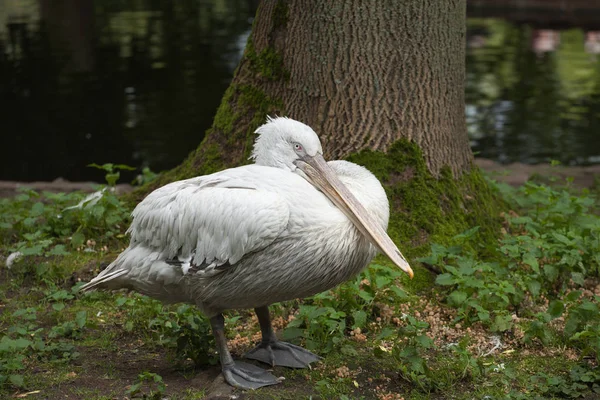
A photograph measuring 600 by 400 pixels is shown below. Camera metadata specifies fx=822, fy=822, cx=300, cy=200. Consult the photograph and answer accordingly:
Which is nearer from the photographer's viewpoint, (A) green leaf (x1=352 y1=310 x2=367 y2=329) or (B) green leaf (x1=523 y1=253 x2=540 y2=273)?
(A) green leaf (x1=352 y1=310 x2=367 y2=329)

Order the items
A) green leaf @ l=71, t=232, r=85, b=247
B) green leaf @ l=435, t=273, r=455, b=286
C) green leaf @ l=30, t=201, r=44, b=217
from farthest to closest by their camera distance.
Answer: green leaf @ l=30, t=201, r=44, b=217 → green leaf @ l=71, t=232, r=85, b=247 → green leaf @ l=435, t=273, r=455, b=286

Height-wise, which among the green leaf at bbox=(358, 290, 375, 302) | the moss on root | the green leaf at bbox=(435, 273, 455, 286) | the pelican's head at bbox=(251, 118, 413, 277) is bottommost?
the green leaf at bbox=(358, 290, 375, 302)

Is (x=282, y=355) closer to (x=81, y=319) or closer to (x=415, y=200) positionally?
(x=81, y=319)

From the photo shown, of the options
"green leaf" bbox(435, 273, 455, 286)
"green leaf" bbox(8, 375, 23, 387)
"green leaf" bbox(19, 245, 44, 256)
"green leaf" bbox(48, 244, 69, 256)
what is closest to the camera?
"green leaf" bbox(8, 375, 23, 387)

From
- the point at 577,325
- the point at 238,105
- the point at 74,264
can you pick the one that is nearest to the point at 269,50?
the point at 238,105

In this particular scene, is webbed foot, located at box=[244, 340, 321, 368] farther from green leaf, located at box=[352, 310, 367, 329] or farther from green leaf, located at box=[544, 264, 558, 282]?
green leaf, located at box=[544, 264, 558, 282]

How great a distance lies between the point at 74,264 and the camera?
5289 mm

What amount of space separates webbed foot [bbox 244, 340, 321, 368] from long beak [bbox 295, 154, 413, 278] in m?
0.73

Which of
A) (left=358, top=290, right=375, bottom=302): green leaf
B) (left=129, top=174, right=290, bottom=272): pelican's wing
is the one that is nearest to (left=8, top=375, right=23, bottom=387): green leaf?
(left=129, top=174, right=290, bottom=272): pelican's wing

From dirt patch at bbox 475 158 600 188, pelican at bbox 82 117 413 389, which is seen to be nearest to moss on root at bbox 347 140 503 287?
pelican at bbox 82 117 413 389

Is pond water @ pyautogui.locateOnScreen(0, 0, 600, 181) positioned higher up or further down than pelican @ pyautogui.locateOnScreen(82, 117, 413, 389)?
further down

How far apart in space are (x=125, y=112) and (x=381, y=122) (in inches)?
300

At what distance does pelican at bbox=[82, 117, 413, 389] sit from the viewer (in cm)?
355

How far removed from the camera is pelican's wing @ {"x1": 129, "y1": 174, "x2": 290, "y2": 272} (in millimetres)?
3510
